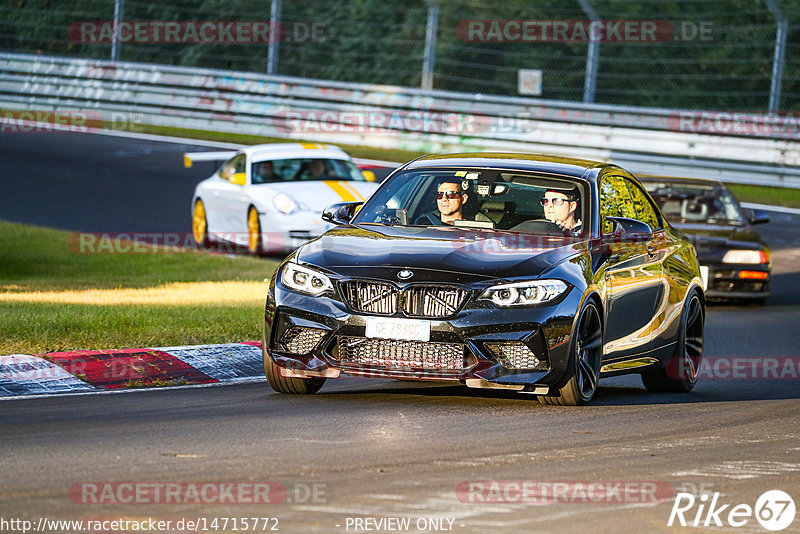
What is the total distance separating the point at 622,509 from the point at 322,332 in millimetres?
2834

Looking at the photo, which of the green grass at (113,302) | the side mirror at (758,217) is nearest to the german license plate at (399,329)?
the green grass at (113,302)

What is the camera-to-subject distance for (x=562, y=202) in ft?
31.9

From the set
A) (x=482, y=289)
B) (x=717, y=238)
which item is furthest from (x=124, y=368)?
(x=717, y=238)

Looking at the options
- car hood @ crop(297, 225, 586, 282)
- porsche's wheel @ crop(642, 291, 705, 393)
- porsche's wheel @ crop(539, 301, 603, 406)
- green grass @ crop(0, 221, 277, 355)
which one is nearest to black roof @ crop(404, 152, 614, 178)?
car hood @ crop(297, 225, 586, 282)

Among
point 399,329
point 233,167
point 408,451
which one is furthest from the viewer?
point 233,167

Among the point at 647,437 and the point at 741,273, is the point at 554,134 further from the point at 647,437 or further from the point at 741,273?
the point at 647,437

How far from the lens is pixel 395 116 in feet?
93.4

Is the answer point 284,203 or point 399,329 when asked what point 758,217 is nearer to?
point 284,203

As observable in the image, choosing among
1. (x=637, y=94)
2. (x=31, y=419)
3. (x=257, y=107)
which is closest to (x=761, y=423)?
(x=31, y=419)

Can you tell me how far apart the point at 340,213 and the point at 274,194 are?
29.5ft

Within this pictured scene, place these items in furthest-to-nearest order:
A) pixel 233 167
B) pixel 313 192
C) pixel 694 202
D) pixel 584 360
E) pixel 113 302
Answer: pixel 233 167, pixel 313 192, pixel 694 202, pixel 113 302, pixel 584 360

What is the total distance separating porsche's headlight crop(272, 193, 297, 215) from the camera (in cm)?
1856

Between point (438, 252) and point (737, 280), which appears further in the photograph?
point (737, 280)

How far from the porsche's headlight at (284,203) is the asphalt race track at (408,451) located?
314 inches
